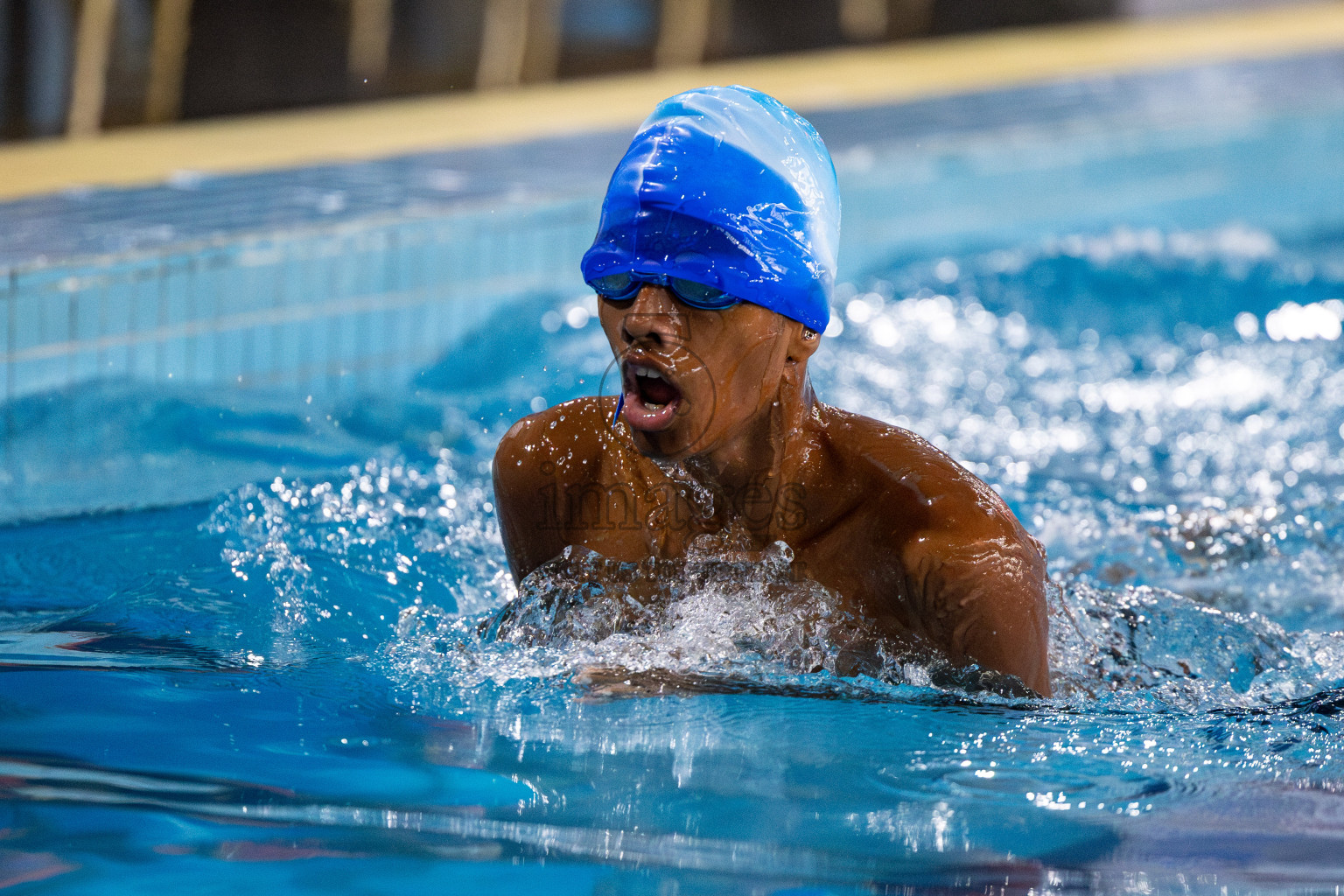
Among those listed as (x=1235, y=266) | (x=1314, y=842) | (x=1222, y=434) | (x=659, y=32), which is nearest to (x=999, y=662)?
(x=1314, y=842)

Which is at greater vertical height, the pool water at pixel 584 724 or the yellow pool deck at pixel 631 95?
the yellow pool deck at pixel 631 95

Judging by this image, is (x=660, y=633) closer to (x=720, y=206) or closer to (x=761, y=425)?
(x=761, y=425)

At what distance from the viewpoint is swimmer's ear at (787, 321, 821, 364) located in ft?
7.19

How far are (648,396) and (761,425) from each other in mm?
247

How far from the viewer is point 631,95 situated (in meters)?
7.98

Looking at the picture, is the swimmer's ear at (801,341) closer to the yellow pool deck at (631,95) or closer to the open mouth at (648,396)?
the open mouth at (648,396)

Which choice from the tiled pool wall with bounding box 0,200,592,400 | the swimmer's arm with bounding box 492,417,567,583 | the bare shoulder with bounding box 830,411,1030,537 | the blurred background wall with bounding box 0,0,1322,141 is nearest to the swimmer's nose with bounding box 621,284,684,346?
the bare shoulder with bounding box 830,411,1030,537

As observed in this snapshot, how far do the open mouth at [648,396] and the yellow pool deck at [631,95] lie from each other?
378cm

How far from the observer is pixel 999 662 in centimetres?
218

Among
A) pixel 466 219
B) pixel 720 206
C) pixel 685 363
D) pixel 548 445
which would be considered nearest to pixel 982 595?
pixel 685 363

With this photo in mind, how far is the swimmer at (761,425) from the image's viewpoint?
207cm

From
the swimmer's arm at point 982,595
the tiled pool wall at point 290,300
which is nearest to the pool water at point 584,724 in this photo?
the swimmer's arm at point 982,595

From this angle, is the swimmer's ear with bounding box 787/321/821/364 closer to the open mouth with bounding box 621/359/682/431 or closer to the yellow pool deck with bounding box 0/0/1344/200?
the open mouth with bounding box 621/359/682/431

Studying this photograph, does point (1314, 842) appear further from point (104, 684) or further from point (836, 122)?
point (836, 122)
